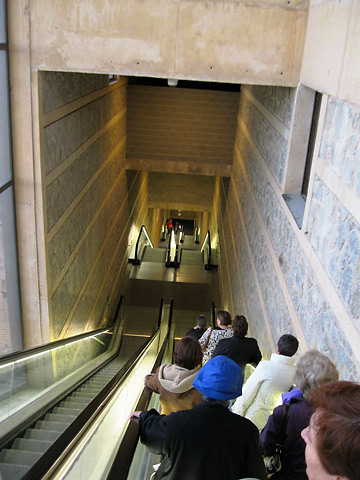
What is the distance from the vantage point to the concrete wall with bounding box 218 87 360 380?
296cm

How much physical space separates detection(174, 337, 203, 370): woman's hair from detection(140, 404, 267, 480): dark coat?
0.59 meters

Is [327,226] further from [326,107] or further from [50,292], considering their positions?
[50,292]

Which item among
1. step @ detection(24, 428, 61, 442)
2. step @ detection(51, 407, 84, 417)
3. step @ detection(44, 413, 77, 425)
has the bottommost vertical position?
step @ detection(51, 407, 84, 417)

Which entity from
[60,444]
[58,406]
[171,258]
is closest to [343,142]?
[60,444]

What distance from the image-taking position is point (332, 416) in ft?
4.03

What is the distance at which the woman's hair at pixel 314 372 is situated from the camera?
2.04 m

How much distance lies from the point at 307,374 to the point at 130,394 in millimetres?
1653

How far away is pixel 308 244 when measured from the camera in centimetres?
391

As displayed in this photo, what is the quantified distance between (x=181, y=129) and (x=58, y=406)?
26.6 feet

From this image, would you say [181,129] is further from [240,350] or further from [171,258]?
[240,350]

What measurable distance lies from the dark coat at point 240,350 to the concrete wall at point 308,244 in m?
0.45

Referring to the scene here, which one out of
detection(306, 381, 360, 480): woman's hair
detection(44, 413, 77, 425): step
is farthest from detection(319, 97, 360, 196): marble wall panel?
detection(44, 413, 77, 425): step

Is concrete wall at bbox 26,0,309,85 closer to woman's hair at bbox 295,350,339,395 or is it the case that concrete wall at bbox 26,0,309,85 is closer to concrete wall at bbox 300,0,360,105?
concrete wall at bbox 300,0,360,105

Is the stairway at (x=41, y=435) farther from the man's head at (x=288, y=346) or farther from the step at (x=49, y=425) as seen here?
the man's head at (x=288, y=346)
